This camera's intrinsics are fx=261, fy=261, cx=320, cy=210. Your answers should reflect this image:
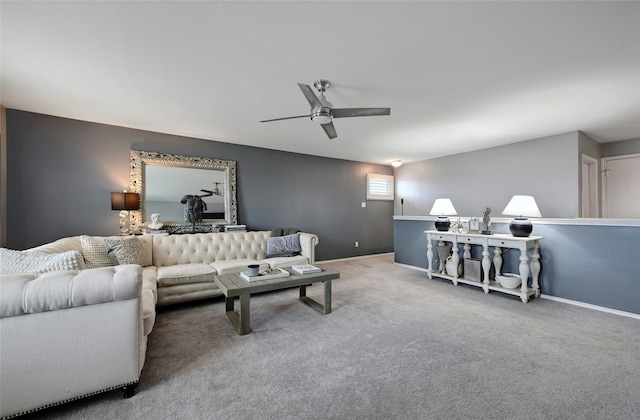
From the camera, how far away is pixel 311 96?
2303mm

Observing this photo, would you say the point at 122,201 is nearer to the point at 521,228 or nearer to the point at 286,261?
the point at 286,261

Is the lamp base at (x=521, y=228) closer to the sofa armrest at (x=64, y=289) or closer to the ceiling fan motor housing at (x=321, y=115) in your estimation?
the ceiling fan motor housing at (x=321, y=115)

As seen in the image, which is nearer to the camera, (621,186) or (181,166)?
(181,166)

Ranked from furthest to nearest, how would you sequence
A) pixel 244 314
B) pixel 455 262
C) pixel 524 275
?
pixel 455 262 < pixel 524 275 < pixel 244 314

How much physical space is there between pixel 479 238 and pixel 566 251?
3.14ft

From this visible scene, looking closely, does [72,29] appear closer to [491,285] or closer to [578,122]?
[491,285]

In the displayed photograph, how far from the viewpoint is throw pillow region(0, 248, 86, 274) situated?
168 cm

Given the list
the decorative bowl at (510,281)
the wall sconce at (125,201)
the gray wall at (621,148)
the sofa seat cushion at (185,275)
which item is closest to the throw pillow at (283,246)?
the sofa seat cushion at (185,275)

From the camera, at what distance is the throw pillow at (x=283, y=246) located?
4156 mm

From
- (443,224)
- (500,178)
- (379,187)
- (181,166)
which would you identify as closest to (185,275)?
(181,166)

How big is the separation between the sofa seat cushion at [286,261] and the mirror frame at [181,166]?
123 cm

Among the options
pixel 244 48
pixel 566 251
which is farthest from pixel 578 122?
pixel 244 48

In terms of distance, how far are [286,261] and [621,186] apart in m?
6.15

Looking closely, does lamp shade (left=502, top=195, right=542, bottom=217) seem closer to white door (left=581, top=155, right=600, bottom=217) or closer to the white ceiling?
the white ceiling
